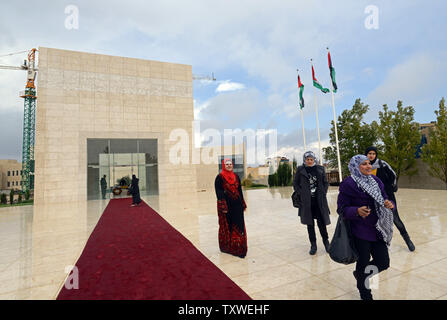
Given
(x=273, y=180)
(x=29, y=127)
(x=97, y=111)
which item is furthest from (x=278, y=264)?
(x=29, y=127)

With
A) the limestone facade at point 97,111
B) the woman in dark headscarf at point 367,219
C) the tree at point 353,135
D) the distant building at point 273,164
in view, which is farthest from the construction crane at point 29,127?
the woman in dark headscarf at point 367,219

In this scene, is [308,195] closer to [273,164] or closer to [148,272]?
[148,272]

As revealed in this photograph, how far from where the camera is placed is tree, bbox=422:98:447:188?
15.6 meters

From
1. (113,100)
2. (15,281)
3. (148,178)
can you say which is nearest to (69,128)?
(113,100)

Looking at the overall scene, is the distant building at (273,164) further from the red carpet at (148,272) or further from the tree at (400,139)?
the red carpet at (148,272)

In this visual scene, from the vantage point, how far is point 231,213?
4.20 meters

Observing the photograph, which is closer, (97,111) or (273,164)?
(97,111)

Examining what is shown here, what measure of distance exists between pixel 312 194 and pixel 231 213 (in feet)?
4.81

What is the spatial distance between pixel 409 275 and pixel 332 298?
1.33 metres

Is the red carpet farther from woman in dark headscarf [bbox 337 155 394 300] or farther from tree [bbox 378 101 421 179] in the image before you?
tree [bbox 378 101 421 179]

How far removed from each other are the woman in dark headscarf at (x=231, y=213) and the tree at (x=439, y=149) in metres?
18.1

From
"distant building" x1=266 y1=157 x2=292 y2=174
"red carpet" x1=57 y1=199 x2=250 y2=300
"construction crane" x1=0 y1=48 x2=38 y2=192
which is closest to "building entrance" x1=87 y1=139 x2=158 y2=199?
"red carpet" x1=57 y1=199 x2=250 y2=300

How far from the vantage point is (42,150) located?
16.0 metres
